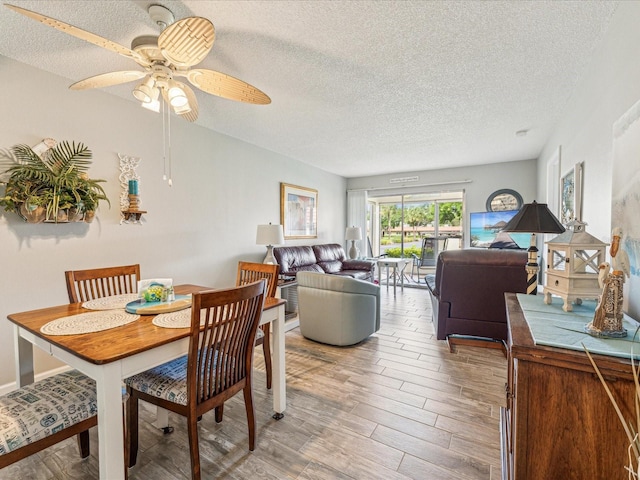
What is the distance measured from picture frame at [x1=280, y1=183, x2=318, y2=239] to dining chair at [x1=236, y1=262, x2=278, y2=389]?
266 cm

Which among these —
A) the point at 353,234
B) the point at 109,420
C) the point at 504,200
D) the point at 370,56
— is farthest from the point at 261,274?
the point at 504,200

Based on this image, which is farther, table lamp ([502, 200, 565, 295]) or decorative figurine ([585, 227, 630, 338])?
table lamp ([502, 200, 565, 295])

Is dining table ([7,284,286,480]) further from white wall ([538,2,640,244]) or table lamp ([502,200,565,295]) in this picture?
white wall ([538,2,640,244])

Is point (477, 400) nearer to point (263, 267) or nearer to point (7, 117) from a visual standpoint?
point (263, 267)

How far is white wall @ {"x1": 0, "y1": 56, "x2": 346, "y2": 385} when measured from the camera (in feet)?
7.59

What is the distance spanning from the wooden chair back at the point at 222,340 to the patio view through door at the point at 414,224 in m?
5.59

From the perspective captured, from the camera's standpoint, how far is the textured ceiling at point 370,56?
1.73 meters

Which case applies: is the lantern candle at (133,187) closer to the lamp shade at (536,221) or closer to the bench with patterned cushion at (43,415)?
the bench with patterned cushion at (43,415)

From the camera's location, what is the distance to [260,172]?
467cm

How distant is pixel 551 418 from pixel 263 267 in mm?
1948

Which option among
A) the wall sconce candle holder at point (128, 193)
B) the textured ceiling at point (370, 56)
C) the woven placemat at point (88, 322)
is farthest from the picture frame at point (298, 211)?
the woven placemat at point (88, 322)

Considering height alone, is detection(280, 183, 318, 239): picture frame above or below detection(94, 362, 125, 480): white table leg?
above

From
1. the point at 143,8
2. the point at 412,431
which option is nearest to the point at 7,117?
the point at 143,8

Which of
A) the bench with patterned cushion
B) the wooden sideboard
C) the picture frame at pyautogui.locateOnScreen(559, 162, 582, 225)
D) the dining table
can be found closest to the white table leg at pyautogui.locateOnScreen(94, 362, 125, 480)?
the dining table
